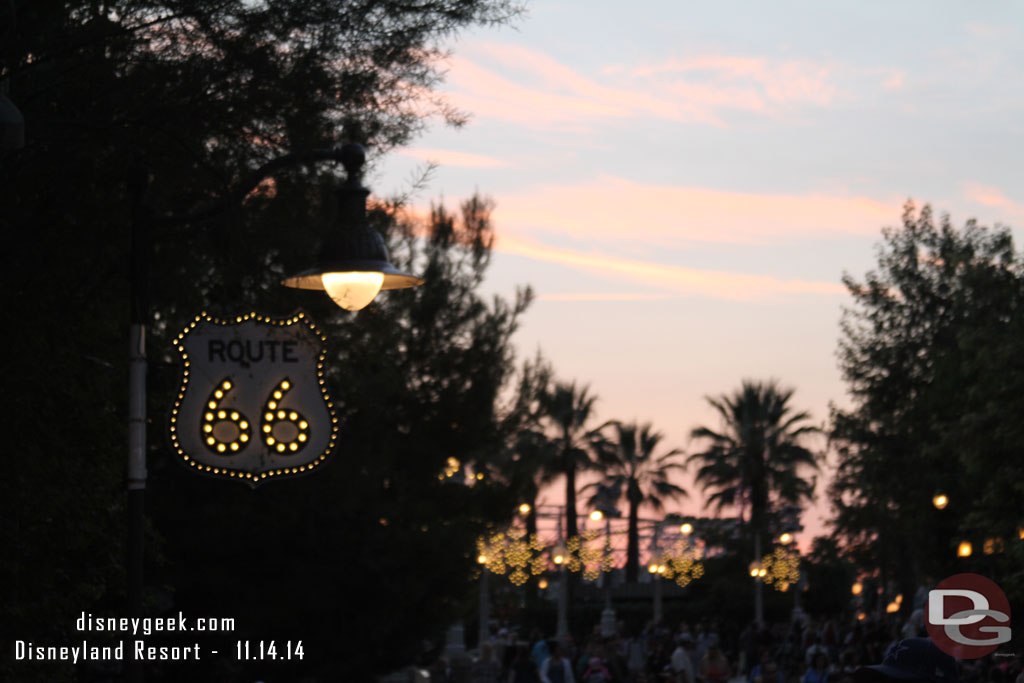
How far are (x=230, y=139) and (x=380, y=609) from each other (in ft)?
50.9

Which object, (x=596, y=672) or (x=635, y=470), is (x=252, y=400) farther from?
(x=635, y=470)

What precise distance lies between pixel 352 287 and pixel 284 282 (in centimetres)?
46

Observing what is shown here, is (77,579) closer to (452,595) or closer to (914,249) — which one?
(452,595)

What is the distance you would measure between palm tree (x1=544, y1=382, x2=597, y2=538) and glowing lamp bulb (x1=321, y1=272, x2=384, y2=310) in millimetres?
47526

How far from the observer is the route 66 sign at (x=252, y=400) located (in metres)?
9.80

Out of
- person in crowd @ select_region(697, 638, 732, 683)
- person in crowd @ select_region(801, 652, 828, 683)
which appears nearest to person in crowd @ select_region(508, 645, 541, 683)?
person in crowd @ select_region(697, 638, 732, 683)

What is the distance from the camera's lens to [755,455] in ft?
204

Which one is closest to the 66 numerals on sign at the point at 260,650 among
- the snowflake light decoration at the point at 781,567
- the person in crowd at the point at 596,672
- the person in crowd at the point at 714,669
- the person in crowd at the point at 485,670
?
the person in crowd at the point at 485,670

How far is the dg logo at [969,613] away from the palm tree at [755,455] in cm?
4858

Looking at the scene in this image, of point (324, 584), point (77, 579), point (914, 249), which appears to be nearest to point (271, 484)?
point (324, 584)

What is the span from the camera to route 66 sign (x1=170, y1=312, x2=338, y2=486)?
32.1ft

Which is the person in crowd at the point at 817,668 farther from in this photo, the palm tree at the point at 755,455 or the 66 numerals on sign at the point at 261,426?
the palm tree at the point at 755,455

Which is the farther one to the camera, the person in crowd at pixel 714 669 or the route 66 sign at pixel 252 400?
the person in crowd at pixel 714 669

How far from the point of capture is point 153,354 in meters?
16.2
